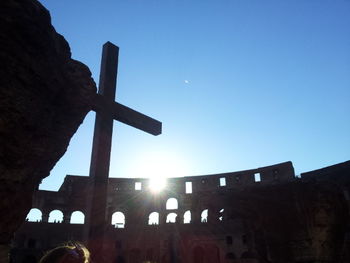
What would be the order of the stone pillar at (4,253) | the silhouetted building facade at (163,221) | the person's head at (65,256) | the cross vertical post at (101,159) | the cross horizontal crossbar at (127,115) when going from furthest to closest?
1. the silhouetted building facade at (163,221)
2. the cross horizontal crossbar at (127,115)
3. the cross vertical post at (101,159)
4. the stone pillar at (4,253)
5. the person's head at (65,256)

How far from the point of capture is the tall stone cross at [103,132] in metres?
5.50

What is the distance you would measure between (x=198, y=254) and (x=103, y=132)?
2962 centimetres

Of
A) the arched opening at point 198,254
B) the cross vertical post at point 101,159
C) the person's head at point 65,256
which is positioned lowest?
the arched opening at point 198,254

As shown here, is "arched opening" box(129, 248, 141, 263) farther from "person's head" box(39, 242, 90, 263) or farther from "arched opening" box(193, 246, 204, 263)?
"person's head" box(39, 242, 90, 263)

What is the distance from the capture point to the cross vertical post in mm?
5461

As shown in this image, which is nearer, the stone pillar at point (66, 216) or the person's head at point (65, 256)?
the person's head at point (65, 256)

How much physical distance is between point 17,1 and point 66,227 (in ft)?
104

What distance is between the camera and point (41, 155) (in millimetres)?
4250

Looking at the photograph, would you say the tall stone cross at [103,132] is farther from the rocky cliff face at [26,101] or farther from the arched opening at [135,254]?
the arched opening at [135,254]

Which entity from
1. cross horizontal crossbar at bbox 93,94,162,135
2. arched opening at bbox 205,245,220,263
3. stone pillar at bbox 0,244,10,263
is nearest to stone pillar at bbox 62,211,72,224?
arched opening at bbox 205,245,220,263

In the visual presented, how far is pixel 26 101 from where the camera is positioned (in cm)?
384

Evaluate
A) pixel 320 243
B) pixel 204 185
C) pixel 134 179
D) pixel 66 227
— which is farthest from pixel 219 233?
pixel 320 243

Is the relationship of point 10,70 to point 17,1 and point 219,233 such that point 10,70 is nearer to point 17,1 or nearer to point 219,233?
point 17,1

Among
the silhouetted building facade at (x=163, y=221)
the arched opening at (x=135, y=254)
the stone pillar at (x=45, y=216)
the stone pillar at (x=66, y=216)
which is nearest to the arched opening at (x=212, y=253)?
the silhouetted building facade at (x=163, y=221)
